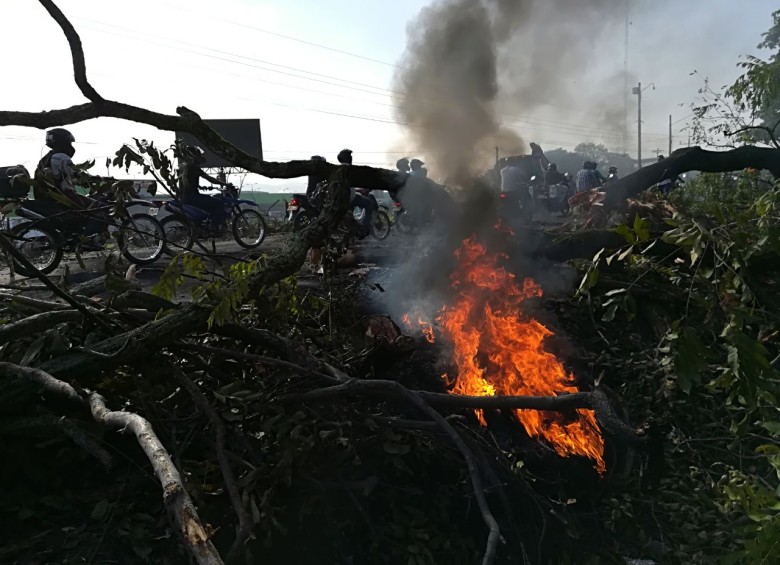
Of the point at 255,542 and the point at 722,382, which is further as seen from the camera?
the point at 255,542

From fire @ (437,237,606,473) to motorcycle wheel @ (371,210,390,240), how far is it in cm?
759

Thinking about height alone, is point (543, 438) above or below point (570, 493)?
above

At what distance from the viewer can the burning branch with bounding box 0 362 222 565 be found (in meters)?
1.74

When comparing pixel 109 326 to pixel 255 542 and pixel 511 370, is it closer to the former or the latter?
pixel 255 542

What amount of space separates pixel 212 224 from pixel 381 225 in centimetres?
437

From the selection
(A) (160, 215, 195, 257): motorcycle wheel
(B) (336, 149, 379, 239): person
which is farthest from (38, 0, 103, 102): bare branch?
(B) (336, 149, 379, 239): person

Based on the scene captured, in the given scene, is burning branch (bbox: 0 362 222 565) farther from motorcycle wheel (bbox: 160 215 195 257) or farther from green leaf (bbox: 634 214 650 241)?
motorcycle wheel (bbox: 160 215 195 257)

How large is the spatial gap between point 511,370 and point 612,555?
1550mm

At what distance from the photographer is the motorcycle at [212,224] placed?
10242 mm

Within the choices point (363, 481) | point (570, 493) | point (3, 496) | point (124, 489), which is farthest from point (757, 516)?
point (3, 496)

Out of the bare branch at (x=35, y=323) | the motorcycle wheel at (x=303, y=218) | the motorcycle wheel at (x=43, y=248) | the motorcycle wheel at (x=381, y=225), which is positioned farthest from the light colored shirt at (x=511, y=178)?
the bare branch at (x=35, y=323)

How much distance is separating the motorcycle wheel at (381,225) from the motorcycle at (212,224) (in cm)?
292

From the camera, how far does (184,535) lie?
5.74 feet

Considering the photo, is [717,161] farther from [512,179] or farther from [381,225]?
[381,225]
